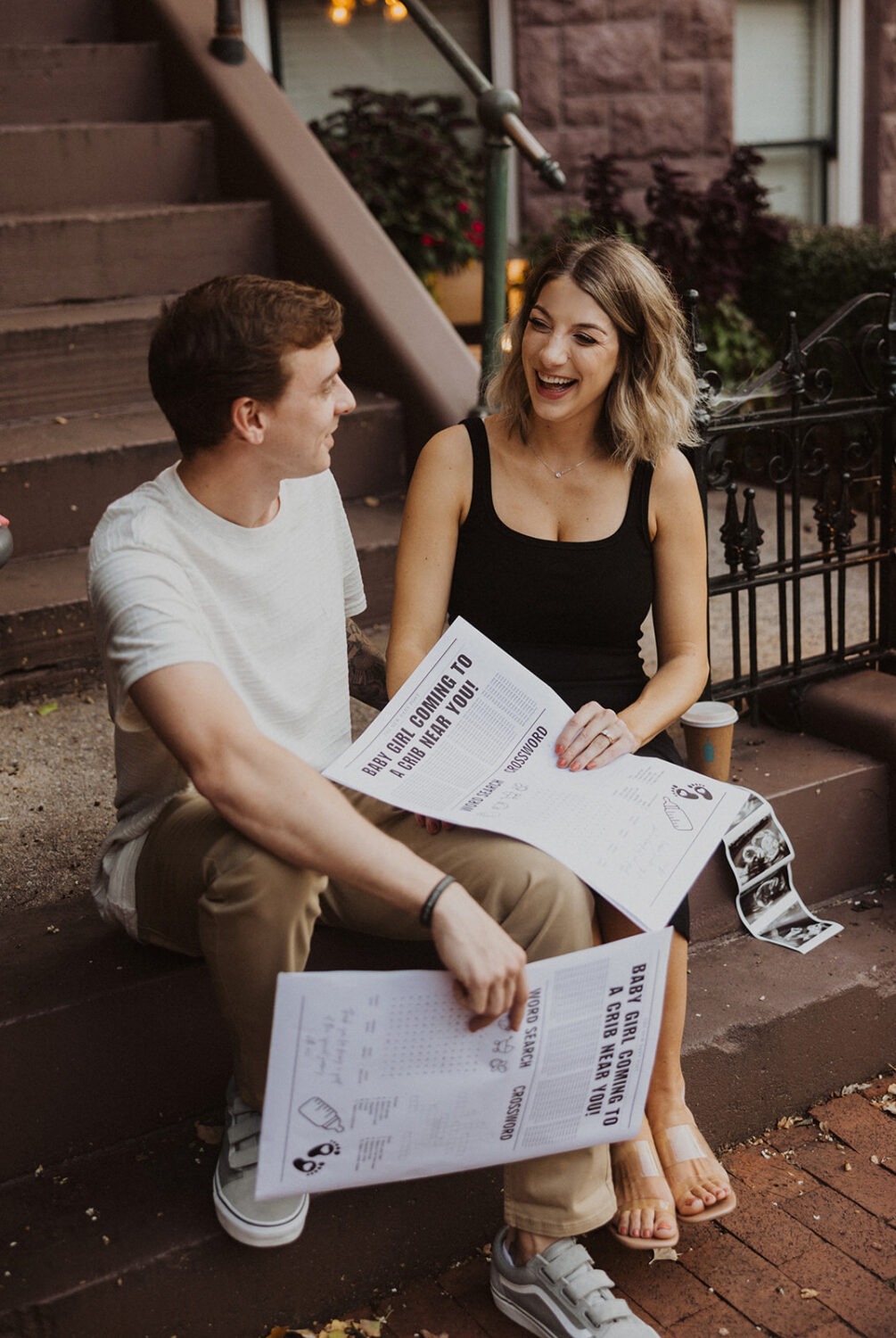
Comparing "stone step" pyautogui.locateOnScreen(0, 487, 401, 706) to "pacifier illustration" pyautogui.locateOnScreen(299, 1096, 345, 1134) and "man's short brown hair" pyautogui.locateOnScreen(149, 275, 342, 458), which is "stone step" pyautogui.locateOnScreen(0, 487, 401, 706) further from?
"pacifier illustration" pyautogui.locateOnScreen(299, 1096, 345, 1134)

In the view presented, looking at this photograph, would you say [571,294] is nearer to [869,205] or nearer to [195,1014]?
[195,1014]

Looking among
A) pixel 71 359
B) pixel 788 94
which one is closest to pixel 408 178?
pixel 71 359

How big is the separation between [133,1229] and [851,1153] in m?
1.34

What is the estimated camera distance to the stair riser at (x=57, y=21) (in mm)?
4918

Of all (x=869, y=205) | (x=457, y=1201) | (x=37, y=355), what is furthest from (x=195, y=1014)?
(x=869, y=205)

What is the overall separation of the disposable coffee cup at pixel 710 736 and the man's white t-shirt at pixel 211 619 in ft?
2.85

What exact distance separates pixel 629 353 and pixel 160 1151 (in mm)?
1660

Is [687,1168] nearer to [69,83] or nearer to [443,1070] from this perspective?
[443,1070]

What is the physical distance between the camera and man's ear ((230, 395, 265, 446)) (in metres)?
1.99

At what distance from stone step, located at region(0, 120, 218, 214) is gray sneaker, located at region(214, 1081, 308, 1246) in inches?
137

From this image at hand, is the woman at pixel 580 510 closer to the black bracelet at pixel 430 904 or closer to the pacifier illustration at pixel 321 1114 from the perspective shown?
the black bracelet at pixel 430 904

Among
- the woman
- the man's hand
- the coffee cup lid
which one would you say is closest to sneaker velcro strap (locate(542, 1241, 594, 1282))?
the man's hand

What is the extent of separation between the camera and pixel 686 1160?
2.30m

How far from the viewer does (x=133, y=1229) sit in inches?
81.6
